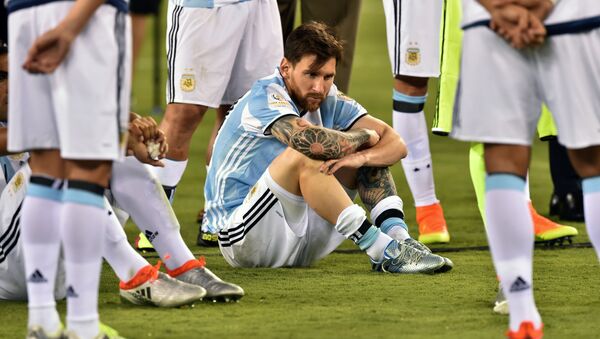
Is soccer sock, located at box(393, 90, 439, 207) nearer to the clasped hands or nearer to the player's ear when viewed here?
the player's ear

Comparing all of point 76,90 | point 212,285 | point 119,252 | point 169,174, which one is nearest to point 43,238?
point 76,90

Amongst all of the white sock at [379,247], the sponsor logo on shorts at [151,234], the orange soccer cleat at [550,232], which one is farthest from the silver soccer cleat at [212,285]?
the orange soccer cleat at [550,232]

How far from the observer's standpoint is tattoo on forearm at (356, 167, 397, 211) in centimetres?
530

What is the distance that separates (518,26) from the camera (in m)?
3.56

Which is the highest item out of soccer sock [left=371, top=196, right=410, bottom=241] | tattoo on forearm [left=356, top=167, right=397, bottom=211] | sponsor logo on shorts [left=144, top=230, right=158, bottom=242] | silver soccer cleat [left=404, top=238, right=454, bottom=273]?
sponsor logo on shorts [left=144, top=230, right=158, bottom=242]

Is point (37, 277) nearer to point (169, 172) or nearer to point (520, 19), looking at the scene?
point (520, 19)

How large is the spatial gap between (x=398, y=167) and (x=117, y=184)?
15.5 ft

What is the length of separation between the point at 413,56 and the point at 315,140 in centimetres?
132

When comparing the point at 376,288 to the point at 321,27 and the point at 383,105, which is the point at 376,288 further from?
the point at 383,105

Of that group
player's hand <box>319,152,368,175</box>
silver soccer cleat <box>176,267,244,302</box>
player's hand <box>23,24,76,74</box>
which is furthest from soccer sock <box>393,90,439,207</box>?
player's hand <box>23,24,76,74</box>

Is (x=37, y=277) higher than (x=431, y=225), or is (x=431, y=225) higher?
(x=37, y=277)

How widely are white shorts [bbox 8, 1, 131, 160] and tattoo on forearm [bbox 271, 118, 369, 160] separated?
4.63 feet

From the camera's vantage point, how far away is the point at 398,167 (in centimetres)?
890

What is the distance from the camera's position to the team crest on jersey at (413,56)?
6070 millimetres
